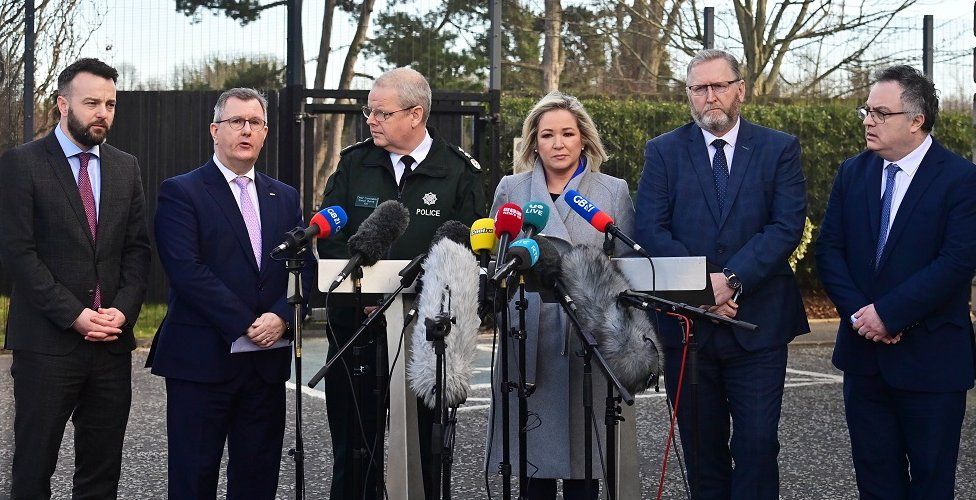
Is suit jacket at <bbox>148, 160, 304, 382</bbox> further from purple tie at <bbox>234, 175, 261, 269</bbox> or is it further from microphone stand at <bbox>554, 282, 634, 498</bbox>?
microphone stand at <bbox>554, 282, 634, 498</bbox>

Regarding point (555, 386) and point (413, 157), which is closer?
point (555, 386)

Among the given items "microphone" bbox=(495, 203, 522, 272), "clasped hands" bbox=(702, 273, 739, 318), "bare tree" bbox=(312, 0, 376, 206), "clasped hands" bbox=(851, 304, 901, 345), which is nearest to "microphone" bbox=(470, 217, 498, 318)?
"microphone" bbox=(495, 203, 522, 272)

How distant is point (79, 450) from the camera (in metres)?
4.80

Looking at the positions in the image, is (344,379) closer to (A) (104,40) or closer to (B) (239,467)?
(B) (239,467)

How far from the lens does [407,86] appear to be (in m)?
5.00

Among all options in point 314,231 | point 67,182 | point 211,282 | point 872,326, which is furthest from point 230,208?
point 872,326

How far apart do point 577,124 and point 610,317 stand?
1057mm

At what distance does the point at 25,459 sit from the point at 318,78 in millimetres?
7114

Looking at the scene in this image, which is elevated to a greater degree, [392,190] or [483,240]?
[392,190]

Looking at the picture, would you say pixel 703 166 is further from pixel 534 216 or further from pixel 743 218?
pixel 534 216

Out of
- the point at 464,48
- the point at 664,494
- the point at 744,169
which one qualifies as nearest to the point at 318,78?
the point at 464,48

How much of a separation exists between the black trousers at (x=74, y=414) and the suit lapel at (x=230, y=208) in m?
0.74

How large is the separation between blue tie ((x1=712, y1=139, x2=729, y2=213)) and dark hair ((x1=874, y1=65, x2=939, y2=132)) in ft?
2.36

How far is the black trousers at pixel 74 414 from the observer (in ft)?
15.4
